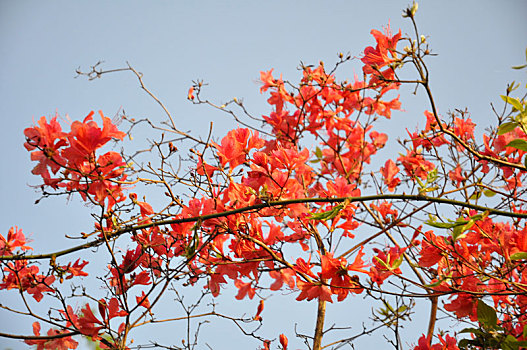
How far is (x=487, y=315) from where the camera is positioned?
1.31 metres

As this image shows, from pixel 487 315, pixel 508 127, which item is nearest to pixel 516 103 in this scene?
pixel 508 127

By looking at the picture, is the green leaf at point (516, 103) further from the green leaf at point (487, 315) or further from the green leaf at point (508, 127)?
the green leaf at point (487, 315)

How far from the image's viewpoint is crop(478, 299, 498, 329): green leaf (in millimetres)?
1305

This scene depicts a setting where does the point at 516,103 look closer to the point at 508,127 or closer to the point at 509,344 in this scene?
the point at 508,127

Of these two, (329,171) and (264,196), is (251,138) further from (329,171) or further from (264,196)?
(329,171)

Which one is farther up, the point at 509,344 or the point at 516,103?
the point at 516,103

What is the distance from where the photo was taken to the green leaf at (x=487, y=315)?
1.30m

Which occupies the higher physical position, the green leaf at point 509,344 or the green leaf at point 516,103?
the green leaf at point 516,103

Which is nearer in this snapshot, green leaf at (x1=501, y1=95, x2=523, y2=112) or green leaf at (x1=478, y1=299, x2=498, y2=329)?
green leaf at (x1=501, y1=95, x2=523, y2=112)

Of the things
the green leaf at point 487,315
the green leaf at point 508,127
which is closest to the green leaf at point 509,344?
the green leaf at point 487,315

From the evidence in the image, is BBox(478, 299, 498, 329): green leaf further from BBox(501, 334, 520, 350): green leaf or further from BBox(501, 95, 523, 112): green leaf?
BBox(501, 95, 523, 112): green leaf

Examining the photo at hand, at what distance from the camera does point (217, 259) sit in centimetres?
160

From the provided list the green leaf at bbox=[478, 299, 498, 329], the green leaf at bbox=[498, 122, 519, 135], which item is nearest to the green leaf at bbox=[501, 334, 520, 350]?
the green leaf at bbox=[478, 299, 498, 329]

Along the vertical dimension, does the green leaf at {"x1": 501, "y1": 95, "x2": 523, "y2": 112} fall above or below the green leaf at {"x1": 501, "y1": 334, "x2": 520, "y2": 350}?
above
